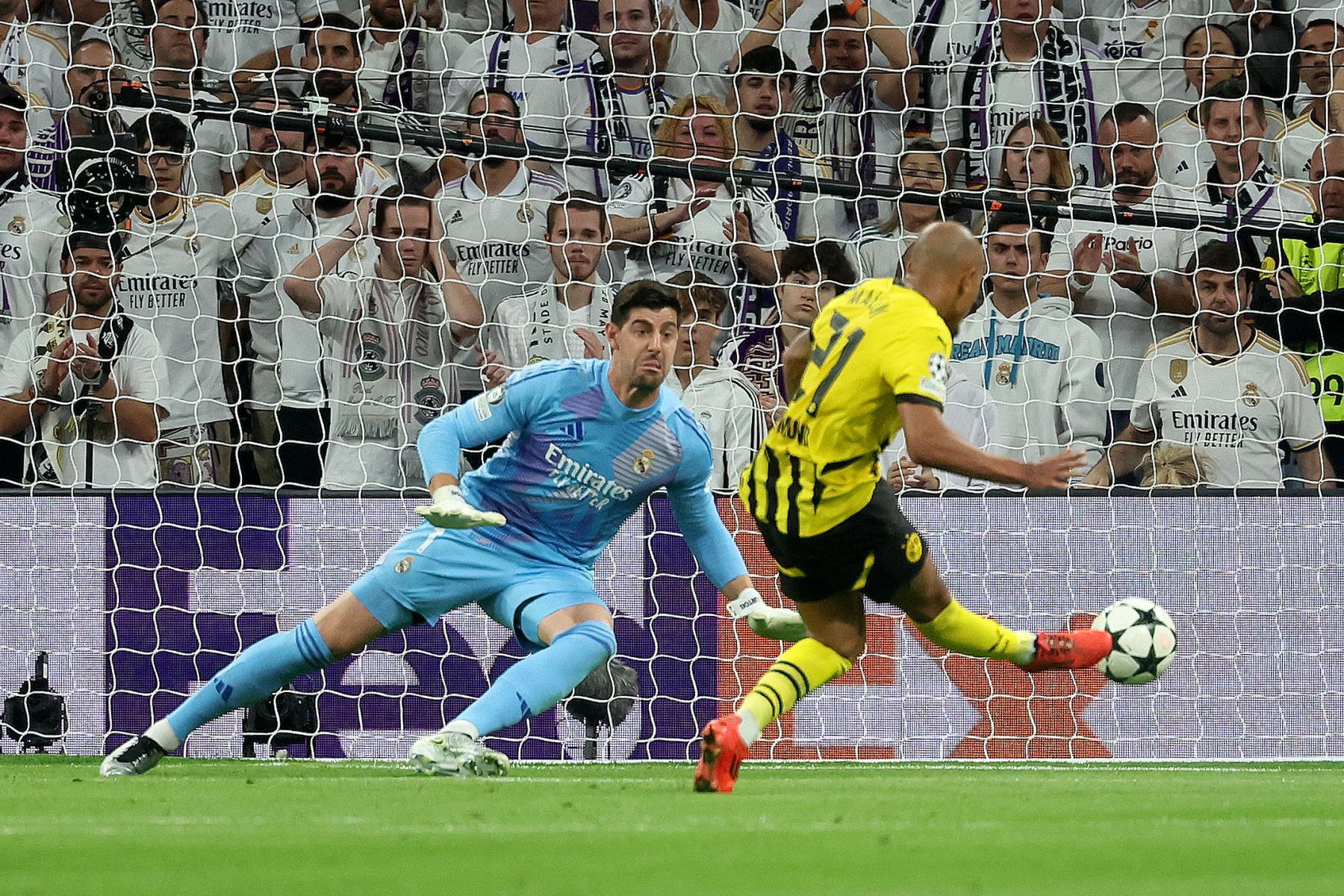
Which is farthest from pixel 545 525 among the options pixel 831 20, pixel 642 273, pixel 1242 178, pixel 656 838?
pixel 1242 178

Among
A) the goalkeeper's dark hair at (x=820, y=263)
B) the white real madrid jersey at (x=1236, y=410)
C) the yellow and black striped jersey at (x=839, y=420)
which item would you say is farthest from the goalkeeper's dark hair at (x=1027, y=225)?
the yellow and black striped jersey at (x=839, y=420)

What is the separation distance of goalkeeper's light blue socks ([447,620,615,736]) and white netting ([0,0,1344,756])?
5.59ft

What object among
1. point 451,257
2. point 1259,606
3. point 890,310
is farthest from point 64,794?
point 1259,606

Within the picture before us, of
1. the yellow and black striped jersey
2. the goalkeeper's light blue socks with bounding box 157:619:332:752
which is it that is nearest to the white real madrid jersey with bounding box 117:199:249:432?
the goalkeeper's light blue socks with bounding box 157:619:332:752

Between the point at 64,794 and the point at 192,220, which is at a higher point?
the point at 192,220

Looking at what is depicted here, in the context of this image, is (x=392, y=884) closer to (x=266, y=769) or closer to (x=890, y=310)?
(x=890, y=310)

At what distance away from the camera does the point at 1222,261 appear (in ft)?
27.4

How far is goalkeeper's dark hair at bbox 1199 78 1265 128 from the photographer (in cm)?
912

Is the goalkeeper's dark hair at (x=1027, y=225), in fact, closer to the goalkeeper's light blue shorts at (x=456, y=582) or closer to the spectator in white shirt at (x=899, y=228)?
the spectator in white shirt at (x=899, y=228)

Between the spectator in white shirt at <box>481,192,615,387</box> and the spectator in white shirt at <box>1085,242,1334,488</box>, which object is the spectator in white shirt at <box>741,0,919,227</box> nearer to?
the spectator in white shirt at <box>481,192,615,387</box>

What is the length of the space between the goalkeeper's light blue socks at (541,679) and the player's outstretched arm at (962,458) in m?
1.40

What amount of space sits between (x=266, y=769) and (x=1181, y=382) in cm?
476

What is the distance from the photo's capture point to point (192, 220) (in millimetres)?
8531

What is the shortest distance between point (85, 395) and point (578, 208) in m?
2.59
